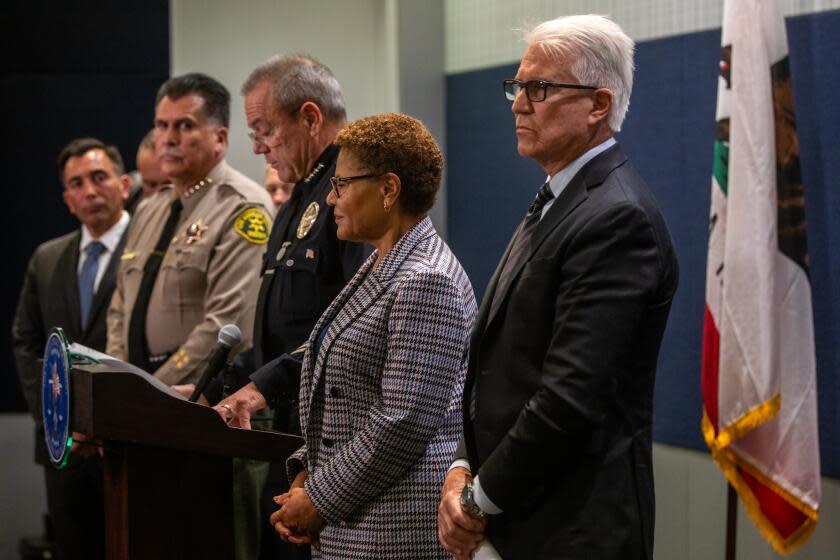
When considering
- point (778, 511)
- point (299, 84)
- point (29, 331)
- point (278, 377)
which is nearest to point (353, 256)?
point (278, 377)

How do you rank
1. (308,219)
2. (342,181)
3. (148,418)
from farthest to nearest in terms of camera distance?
(308,219) → (148,418) → (342,181)

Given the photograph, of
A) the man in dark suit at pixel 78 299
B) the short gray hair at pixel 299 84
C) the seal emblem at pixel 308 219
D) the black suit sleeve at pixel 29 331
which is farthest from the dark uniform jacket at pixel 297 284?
the black suit sleeve at pixel 29 331

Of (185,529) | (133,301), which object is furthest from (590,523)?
(133,301)

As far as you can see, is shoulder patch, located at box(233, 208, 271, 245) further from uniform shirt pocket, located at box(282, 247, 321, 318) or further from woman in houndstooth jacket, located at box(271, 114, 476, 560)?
woman in houndstooth jacket, located at box(271, 114, 476, 560)

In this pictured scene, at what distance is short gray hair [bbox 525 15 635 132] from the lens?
76.2 inches

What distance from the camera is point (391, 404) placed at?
211 cm

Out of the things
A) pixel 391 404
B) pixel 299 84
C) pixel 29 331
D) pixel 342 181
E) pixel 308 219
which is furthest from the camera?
pixel 29 331

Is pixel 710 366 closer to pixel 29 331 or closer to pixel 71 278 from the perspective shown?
pixel 71 278

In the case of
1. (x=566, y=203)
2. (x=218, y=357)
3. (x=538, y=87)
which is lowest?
(x=218, y=357)

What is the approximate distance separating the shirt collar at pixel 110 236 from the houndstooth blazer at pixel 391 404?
2.35 meters

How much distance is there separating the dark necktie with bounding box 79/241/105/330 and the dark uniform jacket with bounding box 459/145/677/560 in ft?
8.83

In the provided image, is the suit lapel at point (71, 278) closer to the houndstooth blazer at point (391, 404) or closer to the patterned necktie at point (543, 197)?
the houndstooth blazer at point (391, 404)

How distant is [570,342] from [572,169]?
0.34 m

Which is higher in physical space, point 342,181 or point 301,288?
point 342,181
